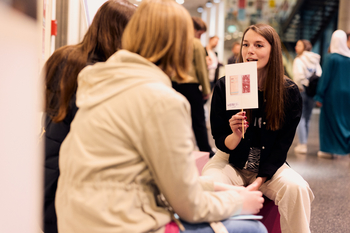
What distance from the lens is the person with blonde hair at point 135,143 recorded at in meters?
1.09

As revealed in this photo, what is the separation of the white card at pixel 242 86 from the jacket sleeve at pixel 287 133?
32cm

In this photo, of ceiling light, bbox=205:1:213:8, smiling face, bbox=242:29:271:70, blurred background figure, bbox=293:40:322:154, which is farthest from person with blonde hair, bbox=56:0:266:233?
ceiling light, bbox=205:1:213:8

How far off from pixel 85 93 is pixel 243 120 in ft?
3.19

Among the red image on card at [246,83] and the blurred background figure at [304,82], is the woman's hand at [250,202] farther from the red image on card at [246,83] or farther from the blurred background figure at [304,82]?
the blurred background figure at [304,82]

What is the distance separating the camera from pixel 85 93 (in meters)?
1.18

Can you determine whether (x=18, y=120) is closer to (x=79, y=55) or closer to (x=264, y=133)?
(x=79, y=55)

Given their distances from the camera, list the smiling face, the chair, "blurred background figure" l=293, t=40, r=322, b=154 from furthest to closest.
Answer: "blurred background figure" l=293, t=40, r=322, b=154 < the smiling face < the chair

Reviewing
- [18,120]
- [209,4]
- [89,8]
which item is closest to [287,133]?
[18,120]

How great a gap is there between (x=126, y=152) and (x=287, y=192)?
1.08 m

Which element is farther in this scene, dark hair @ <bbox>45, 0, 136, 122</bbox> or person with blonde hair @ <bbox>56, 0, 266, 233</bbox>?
dark hair @ <bbox>45, 0, 136, 122</bbox>

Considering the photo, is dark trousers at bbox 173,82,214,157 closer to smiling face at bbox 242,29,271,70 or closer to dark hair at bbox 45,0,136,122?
smiling face at bbox 242,29,271,70

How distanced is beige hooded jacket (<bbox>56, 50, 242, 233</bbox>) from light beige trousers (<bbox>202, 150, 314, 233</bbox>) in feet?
2.69

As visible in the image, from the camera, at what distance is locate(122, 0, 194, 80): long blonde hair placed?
1.19 meters

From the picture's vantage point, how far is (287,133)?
2.09 metres
